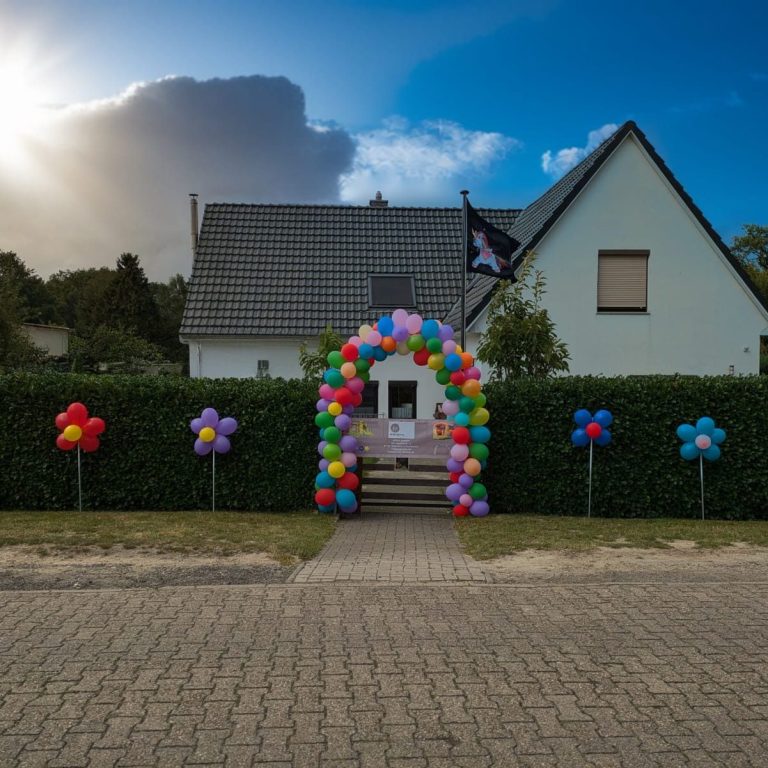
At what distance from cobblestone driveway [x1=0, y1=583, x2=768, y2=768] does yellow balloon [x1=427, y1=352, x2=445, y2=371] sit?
16.2ft

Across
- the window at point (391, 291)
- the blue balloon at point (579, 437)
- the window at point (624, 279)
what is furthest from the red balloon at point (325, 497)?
the window at point (624, 279)

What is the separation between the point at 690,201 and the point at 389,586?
1445cm

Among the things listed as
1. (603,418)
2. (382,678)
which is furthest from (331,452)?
(382,678)

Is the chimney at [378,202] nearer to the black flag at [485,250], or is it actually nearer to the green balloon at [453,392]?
the black flag at [485,250]

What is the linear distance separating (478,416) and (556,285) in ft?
23.6

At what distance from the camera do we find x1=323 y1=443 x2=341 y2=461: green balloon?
11133mm

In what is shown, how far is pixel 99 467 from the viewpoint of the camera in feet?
38.3

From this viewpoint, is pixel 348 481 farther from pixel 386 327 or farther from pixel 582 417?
pixel 582 417

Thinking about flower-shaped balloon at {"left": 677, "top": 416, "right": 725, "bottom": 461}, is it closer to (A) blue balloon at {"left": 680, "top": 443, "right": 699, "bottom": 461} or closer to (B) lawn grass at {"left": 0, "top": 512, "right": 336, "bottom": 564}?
(A) blue balloon at {"left": 680, "top": 443, "right": 699, "bottom": 461}

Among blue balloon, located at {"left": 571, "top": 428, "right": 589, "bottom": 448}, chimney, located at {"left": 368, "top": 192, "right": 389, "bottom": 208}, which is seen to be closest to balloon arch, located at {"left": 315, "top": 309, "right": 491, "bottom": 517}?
blue balloon, located at {"left": 571, "top": 428, "right": 589, "bottom": 448}

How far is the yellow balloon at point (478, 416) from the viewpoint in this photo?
11.3 m

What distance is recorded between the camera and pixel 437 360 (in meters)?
11.2

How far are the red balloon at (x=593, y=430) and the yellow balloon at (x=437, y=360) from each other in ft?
8.58

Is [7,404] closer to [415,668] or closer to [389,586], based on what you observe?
[389,586]
